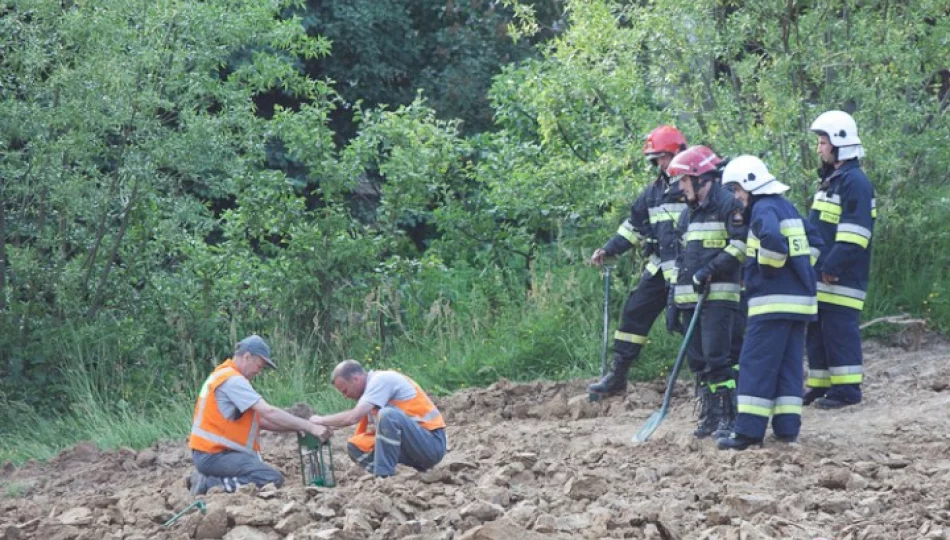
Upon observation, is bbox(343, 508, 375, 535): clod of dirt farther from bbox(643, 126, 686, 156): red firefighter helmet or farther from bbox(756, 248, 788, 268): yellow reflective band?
bbox(643, 126, 686, 156): red firefighter helmet

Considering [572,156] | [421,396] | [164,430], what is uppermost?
[572,156]

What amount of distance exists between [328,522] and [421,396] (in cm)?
221

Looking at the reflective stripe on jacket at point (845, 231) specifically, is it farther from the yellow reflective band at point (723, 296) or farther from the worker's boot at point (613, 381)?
the worker's boot at point (613, 381)

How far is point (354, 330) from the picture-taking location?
48.4 feet

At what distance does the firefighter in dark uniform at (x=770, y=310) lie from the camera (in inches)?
399

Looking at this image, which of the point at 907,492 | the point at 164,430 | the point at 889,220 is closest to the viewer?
the point at 907,492

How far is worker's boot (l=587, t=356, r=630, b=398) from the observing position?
12.5 metres

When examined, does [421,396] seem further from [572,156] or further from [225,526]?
[572,156]

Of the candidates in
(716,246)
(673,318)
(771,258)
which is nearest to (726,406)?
(673,318)

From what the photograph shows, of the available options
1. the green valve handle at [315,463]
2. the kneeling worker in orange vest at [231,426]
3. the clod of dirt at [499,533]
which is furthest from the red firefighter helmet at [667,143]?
the clod of dirt at [499,533]

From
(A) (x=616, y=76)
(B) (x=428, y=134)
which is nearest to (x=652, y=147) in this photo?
(A) (x=616, y=76)

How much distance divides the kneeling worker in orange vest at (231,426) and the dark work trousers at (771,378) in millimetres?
3117

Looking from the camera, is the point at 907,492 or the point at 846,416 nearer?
the point at 907,492

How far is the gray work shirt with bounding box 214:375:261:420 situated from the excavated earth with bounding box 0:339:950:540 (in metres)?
0.60
